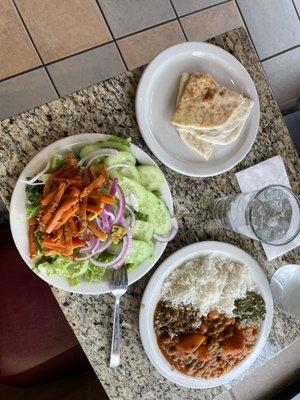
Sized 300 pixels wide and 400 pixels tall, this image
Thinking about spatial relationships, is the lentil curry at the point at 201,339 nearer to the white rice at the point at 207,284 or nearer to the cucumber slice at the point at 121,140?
the white rice at the point at 207,284

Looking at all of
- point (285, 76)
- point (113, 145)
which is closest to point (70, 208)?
point (113, 145)

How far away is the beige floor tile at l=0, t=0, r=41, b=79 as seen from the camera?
2150mm

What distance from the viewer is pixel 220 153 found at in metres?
1.58

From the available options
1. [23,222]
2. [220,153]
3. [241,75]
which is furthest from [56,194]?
[241,75]

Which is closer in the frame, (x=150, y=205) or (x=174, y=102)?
(x=150, y=205)

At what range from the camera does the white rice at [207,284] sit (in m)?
1.50

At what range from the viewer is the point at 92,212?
49.8 inches

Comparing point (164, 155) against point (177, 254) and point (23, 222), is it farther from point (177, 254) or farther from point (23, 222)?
point (23, 222)

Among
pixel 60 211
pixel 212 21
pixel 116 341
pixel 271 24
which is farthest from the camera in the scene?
pixel 271 24

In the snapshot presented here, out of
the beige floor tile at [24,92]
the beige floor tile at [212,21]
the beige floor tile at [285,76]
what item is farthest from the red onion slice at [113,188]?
the beige floor tile at [285,76]

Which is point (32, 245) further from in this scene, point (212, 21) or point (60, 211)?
point (212, 21)

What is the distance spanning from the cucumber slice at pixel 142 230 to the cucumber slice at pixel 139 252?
0.02 m

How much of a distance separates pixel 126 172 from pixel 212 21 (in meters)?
1.44

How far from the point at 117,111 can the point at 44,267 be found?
20.9 inches
